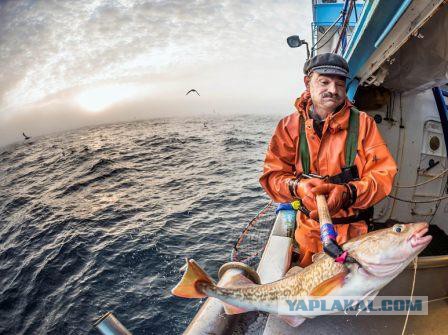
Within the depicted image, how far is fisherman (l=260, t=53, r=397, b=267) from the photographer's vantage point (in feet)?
9.52

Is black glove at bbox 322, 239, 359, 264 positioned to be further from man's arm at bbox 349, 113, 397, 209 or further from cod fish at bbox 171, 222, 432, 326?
man's arm at bbox 349, 113, 397, 209

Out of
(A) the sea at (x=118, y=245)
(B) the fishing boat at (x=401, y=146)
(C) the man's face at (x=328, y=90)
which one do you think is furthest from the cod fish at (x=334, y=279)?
(A) the sea at (x=118, y=245)

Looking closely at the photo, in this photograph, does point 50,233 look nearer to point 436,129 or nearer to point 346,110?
point 346,110

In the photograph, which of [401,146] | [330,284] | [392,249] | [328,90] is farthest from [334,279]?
[401,146]

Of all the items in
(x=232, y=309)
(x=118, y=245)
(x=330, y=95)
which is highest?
(x=330, y=95)

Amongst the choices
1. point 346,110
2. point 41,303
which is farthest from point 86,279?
point 346,110

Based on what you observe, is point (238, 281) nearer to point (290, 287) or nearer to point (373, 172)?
point (290, 287)

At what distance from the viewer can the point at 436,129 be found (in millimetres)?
5836

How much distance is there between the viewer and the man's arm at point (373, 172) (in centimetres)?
288

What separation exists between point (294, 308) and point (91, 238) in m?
9.90

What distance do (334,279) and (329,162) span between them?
1.51 metres

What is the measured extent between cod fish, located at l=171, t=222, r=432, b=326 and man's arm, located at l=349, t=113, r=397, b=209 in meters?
0.74

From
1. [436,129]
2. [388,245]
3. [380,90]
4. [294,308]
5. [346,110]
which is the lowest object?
[294,308]

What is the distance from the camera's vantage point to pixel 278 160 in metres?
3.57
